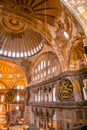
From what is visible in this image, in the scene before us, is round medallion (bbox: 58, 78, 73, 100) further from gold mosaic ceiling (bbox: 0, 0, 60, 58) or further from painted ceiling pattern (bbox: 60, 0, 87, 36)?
painted ceiling pattern (bbox: 60, 0, 87, 36)

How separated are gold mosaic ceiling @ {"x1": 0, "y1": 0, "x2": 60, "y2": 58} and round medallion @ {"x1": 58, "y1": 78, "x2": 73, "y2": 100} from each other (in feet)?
12.1

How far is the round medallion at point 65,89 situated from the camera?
8742mm

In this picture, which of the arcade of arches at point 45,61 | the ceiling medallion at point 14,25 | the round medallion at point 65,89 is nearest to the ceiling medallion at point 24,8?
the arcade of arches at point 45,61

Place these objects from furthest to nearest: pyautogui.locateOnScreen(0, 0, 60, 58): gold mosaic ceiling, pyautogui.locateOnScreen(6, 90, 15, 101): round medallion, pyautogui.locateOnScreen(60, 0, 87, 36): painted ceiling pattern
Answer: pyautogui.locateOnScreen(6, 90, 15, 101): round medallion, pyautogui.locateOnScreen(0, 0, 60, 58): gold mosaic ceiling, pyautogui.locateOnScreen(60, 0, 87, 36): painted ceiling pattern

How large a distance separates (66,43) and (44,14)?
2455mm

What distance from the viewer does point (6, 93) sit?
21.4 m

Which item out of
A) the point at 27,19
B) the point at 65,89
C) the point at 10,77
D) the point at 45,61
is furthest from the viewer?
the point at 10,77

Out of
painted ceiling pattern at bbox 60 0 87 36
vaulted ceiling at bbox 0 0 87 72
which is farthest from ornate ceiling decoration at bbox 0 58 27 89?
painted ceiling pattern at bbox 60 0 87 36

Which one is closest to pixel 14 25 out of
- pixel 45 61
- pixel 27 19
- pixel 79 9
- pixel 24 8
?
pixel 45 61

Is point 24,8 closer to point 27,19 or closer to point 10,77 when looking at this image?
point 27,19

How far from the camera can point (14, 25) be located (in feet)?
47.7

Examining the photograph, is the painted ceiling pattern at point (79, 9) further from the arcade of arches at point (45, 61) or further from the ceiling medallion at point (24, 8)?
the ceiling medallion at point (24, 8)

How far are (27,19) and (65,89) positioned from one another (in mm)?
5763

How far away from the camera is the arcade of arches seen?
782cm
